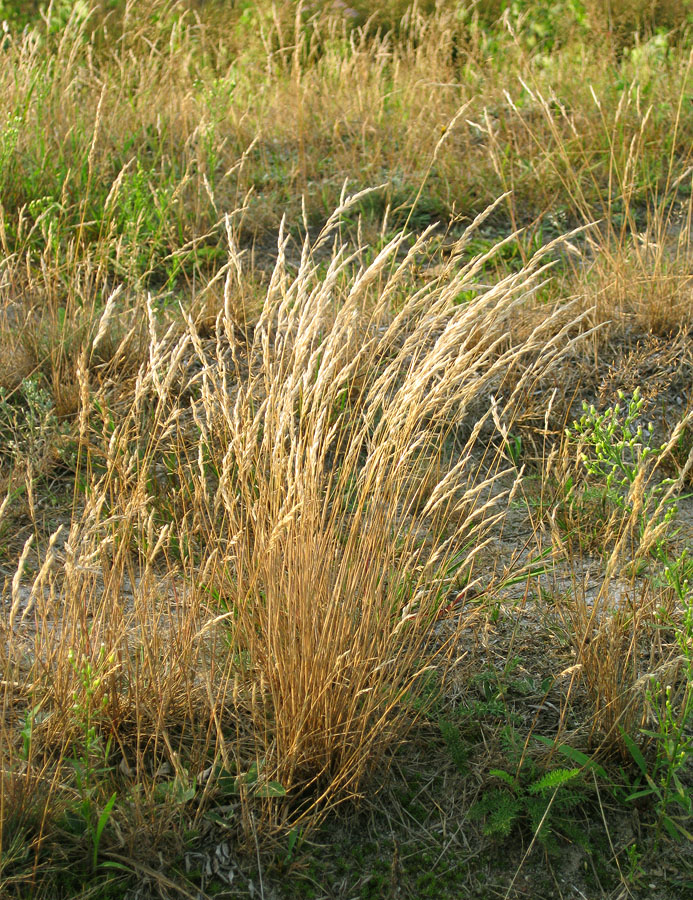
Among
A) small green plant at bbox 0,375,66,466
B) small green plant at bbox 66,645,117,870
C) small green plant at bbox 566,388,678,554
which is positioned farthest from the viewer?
small green plant at bbox 0,375,66,466

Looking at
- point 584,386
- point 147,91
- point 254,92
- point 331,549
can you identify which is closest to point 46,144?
point 147,91

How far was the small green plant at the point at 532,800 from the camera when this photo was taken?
1.72 m

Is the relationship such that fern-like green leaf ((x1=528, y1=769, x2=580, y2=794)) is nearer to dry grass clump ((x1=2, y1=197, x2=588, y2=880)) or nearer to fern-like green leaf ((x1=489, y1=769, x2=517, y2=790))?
fern-like green leaf ((x1=489, y1=769, x2=517, y2=790))

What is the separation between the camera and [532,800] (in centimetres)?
177

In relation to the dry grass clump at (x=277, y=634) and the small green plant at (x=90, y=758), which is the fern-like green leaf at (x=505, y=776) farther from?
the small green plant at (x=90, y=758)

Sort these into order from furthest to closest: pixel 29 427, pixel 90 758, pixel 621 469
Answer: pixel 29 427 < pixel 621 469 < pixel 90 758

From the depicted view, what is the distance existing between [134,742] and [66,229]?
243 centimetres

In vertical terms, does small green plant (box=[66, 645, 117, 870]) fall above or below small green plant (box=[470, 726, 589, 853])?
above

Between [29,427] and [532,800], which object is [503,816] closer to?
[532,800]

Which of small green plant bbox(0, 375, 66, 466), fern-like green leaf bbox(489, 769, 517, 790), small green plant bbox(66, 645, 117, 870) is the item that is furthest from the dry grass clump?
small green plant bbox(0, 375, 66, 466)

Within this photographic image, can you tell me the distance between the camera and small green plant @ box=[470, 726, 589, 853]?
172 cm

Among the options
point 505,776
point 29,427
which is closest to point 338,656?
point 505,776

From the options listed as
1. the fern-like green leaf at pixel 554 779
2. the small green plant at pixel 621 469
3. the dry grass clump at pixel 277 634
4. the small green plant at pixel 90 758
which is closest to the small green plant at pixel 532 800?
the fern-like green leaf at pixel 554 779

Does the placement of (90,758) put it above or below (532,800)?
above
